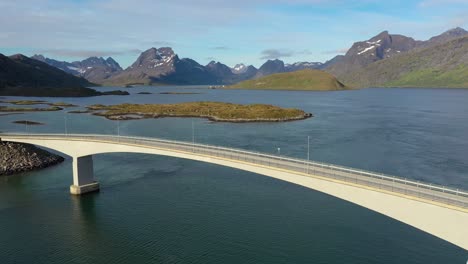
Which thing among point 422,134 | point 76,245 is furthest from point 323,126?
point 76,245

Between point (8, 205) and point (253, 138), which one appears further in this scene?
point (253, 138)

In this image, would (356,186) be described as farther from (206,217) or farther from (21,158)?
(21,158)

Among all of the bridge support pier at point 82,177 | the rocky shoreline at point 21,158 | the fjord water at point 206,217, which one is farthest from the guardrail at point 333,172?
the rocky shoreline at point 21,158

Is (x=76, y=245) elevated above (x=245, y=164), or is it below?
below

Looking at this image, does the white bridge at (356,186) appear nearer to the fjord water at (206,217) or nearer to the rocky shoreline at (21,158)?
the fjord water at (206,217)

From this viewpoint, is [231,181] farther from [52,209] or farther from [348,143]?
[348,143]

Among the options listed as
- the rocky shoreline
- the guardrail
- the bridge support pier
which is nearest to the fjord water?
the bridge support pier

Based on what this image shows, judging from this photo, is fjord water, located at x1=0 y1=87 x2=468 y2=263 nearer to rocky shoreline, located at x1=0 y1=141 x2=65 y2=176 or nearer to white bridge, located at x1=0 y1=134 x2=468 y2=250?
rocky shoreline, located at x1=0 y1=141 x2=65 y2=176

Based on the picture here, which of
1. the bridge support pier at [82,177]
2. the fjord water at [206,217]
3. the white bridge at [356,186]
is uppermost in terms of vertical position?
the white bridge at [356,186]
